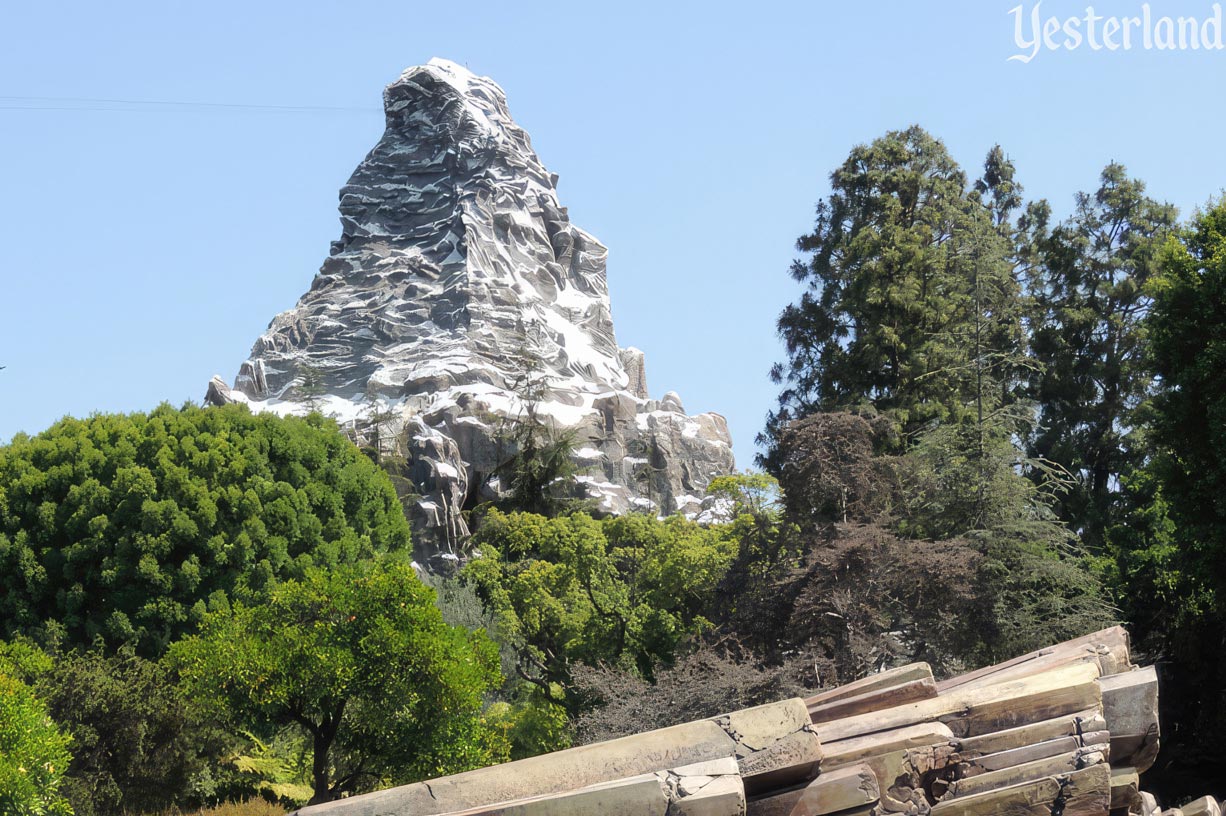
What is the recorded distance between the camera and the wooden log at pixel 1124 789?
9609 mm

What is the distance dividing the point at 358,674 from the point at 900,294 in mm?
18930

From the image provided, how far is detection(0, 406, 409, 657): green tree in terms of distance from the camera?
23688 mm

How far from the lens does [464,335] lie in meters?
66.2

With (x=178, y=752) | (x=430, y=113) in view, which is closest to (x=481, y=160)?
(x=430, y=113)

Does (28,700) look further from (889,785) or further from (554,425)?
(554,425)

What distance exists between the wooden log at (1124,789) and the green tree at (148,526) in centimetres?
1772

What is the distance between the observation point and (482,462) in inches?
2149

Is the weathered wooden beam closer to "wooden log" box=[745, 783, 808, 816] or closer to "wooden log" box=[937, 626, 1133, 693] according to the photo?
"wooden log" box=[937, 626, 1133, 693]

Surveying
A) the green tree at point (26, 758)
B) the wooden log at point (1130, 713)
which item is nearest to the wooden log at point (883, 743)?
the wooden log at point (1130, 713)

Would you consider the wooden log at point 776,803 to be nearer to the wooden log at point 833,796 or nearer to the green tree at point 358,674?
the wooden log at point 833,796

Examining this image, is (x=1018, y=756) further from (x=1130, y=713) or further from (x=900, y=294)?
(x=900, y=294)

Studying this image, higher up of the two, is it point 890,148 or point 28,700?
point 890,148

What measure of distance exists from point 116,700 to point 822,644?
11749 millimetres

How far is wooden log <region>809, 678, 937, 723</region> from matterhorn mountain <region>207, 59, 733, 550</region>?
40794 mm
